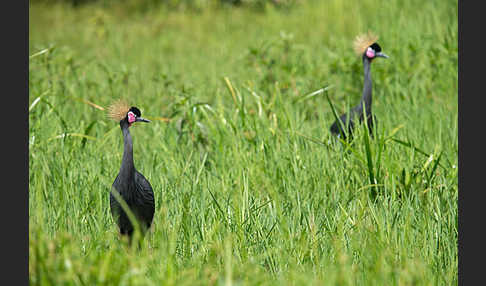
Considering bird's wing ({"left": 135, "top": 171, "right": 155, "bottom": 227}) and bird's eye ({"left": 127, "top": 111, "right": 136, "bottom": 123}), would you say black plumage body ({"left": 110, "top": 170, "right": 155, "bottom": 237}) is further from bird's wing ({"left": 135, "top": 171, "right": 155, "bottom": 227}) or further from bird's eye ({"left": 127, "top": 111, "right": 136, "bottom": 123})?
bird's eye ({"left": 127, "top": 111, "right": 136, "bottom": 123})

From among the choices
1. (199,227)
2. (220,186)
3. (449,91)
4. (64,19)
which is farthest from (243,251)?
(64,19)

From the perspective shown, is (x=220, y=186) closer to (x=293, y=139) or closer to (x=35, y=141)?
(x=293, y=139)

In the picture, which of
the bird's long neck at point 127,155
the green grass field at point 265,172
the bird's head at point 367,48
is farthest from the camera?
the bird's head at point 367,48

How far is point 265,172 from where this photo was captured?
391 centimetres

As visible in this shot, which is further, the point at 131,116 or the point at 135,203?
the point at 135,203

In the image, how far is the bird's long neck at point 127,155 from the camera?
2703 millimetres

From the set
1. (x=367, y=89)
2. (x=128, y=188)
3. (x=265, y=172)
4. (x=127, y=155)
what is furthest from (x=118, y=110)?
(x=367, y=89)

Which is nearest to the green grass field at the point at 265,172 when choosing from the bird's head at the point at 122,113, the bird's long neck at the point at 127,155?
the bird's long neck at the point at 127,155

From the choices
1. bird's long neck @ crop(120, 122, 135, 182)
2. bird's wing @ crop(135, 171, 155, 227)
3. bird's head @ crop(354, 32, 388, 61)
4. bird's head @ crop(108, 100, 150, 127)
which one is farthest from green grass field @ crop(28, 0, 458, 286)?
bird's head @ crop(354, 32, 388, 61)

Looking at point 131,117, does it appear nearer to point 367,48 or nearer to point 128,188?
point 128,188

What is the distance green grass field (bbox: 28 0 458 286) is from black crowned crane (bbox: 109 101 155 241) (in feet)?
0.26

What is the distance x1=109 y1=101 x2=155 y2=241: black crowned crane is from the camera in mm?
2736

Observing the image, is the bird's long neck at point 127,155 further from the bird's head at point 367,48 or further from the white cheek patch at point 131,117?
the bird's head at point 367,48

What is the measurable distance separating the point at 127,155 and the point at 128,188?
7.3 inches
